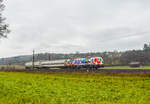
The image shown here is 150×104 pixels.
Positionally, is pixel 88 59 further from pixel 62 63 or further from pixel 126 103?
pixel 126 103

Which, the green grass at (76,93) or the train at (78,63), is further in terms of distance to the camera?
the train at (78,63)

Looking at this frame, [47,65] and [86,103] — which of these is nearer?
[86,103]

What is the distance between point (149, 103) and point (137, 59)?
9035cm

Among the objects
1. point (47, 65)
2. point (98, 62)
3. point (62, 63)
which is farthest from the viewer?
point (47, 65)

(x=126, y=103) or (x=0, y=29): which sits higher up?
(x=0, y=29)

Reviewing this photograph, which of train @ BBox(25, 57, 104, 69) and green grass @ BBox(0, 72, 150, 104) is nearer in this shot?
green grass @ BBox(0, 72, 150, 104)

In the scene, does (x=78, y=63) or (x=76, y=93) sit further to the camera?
(x=78, y=63)

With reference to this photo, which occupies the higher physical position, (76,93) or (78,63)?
(78,63)

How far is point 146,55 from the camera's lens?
315ft

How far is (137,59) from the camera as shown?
307ft

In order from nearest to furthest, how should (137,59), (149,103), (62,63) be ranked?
(149,103) < (62,63) < (137,59)

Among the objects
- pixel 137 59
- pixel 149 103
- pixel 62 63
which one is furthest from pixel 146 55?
pixel 149 103

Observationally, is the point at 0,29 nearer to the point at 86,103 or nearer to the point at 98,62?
the point at 86,103

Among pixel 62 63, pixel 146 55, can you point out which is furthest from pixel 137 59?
pixel 62 63
